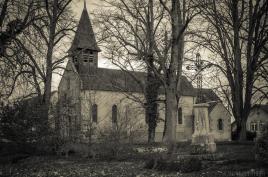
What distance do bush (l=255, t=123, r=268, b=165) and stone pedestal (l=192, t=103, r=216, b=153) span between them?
562 cm

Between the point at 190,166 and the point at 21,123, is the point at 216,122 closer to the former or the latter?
the point at 21,123

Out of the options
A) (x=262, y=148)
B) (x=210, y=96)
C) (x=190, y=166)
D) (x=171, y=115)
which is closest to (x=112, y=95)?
(x=210, y=96)

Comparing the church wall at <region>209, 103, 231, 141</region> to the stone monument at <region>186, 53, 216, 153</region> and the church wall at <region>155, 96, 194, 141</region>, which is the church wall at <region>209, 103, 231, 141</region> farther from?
the stone monument at <region>186, 53, 216, 153</region>

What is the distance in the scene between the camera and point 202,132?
19.4 m

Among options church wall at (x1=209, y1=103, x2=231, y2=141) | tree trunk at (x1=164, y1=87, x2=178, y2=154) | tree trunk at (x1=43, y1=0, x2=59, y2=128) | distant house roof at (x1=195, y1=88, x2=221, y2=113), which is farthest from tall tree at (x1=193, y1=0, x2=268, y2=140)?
church wall at (x1=209, y1=103, x2=231, y2=141)

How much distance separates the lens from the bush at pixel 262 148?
40.3ft

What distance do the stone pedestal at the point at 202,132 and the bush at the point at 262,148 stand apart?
221 inches

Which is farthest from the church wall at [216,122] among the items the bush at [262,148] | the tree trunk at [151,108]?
the bush at [262,148]

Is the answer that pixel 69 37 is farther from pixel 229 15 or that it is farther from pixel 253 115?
pixel 253 115

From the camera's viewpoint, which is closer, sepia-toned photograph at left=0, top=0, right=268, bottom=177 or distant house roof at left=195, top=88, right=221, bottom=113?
sepia-toned photograph at left=0, top=0, right=268, bottom=177

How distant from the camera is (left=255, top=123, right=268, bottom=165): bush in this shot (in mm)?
12288

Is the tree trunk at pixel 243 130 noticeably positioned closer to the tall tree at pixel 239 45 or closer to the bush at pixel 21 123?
the tall tree at pixel 239 45

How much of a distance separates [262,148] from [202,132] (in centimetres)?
664

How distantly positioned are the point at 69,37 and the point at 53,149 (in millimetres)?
7639
